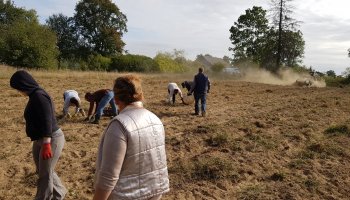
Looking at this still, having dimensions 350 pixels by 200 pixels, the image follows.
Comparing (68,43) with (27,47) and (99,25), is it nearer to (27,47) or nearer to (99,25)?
(99,25)

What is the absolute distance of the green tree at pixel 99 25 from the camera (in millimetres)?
50972

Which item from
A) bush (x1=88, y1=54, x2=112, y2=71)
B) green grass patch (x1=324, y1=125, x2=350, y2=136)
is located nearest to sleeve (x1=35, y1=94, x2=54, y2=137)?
green grass patch (x1=324, y1=125, x2=350, y2=136)

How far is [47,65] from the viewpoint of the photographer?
37.1 m

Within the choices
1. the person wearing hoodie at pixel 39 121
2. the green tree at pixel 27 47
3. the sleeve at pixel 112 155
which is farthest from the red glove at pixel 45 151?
the green tree at pixel 27 47

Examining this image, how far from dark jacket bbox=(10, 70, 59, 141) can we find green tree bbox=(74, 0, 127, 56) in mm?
46517

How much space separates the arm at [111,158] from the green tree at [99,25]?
1920 inches

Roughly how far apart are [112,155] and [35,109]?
2.36 m

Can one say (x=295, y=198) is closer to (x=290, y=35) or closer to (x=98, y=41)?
(x=290, y=35)

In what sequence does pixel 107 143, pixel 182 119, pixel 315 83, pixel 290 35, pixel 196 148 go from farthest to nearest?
pixel 290 35
pixel 315 83
pixel 182 119
pixel 196 148
pixel 107 143

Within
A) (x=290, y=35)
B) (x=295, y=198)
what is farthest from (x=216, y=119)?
(x=290, y=35)

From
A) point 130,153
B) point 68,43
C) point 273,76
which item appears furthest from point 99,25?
point 130,153

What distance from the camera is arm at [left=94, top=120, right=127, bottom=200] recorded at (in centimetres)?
296

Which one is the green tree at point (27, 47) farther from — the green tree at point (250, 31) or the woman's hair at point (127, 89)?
the woman's hair at point (127, 89)

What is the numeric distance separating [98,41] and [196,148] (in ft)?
146
